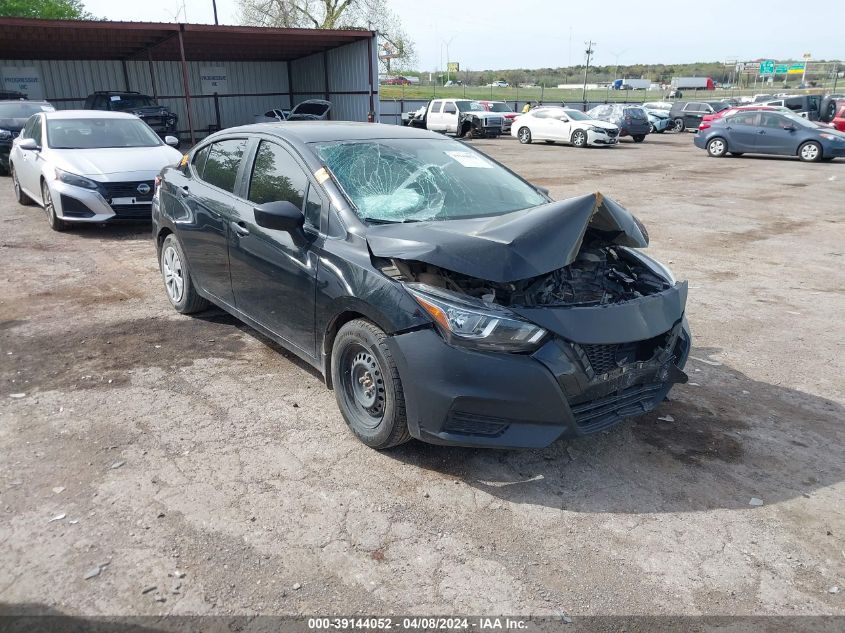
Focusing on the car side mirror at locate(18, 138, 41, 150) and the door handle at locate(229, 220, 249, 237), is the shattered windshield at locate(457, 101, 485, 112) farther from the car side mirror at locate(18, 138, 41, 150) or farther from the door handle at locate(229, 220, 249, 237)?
the door handle at locate(229, 220, 249, 237)

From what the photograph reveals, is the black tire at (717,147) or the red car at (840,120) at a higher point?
the red car at (840,120)

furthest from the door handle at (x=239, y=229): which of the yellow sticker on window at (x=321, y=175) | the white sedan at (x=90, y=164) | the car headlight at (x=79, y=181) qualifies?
the car headlight at (x=79, y=181)

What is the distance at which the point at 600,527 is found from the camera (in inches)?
122

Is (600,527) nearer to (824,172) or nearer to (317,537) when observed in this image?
(317,537)

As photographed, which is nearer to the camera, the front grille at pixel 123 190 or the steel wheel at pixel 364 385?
the steel wheel at pixel 364 385

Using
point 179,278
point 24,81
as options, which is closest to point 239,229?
point 179,278

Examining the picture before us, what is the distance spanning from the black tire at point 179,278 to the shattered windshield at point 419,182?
203cm

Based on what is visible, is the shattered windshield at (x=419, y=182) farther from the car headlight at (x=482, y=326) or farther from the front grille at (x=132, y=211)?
the front grille at (x=132, y=211)

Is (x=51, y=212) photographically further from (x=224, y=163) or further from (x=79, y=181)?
(x=224, y=163)

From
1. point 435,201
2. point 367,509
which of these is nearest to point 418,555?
point 367,509

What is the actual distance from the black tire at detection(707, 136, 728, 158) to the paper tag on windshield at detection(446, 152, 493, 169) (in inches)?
781

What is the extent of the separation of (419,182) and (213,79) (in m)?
27.7

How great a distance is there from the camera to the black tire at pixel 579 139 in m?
25.7

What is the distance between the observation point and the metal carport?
20188mm
